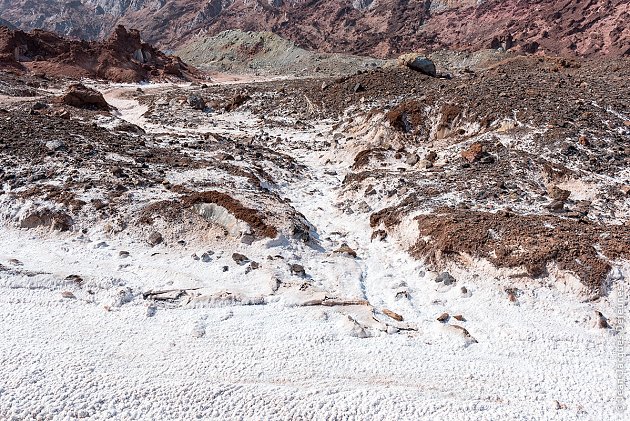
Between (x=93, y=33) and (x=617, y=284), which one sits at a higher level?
(x=617, y=284)

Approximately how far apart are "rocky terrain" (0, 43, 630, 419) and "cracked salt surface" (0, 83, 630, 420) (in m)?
0.04

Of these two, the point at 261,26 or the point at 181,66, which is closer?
the point at 181,66

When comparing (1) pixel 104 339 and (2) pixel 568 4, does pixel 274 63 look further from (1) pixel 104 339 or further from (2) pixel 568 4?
(1) pixel 104 339

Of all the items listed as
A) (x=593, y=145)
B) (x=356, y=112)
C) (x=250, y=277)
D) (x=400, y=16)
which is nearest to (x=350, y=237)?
(x=250, y=277)

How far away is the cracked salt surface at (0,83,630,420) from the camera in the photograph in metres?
6.00

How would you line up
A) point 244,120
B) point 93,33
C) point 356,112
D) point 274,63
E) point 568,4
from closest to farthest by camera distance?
point 356,112
point 244,120
point 274,63
point 568,4
point 93,33

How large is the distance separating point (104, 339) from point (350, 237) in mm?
6457

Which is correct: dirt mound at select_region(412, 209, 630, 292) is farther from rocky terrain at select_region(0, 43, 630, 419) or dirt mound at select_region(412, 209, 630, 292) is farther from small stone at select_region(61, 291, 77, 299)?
small stone at select_region(61, 291, 77, 299)

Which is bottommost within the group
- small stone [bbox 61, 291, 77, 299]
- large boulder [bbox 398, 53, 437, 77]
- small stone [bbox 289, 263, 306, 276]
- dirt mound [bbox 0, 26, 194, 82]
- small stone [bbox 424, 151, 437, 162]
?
dirt mound [bbox 0, 26, 194, 82]

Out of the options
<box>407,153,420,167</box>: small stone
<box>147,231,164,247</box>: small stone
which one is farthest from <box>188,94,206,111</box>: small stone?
<box>147,231,164,247</box>: small stone

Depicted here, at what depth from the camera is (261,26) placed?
8981 centimetres

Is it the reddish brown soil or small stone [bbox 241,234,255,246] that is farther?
the reddish brown soil

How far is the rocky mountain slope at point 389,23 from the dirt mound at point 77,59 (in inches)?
1423

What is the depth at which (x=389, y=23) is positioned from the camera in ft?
254
